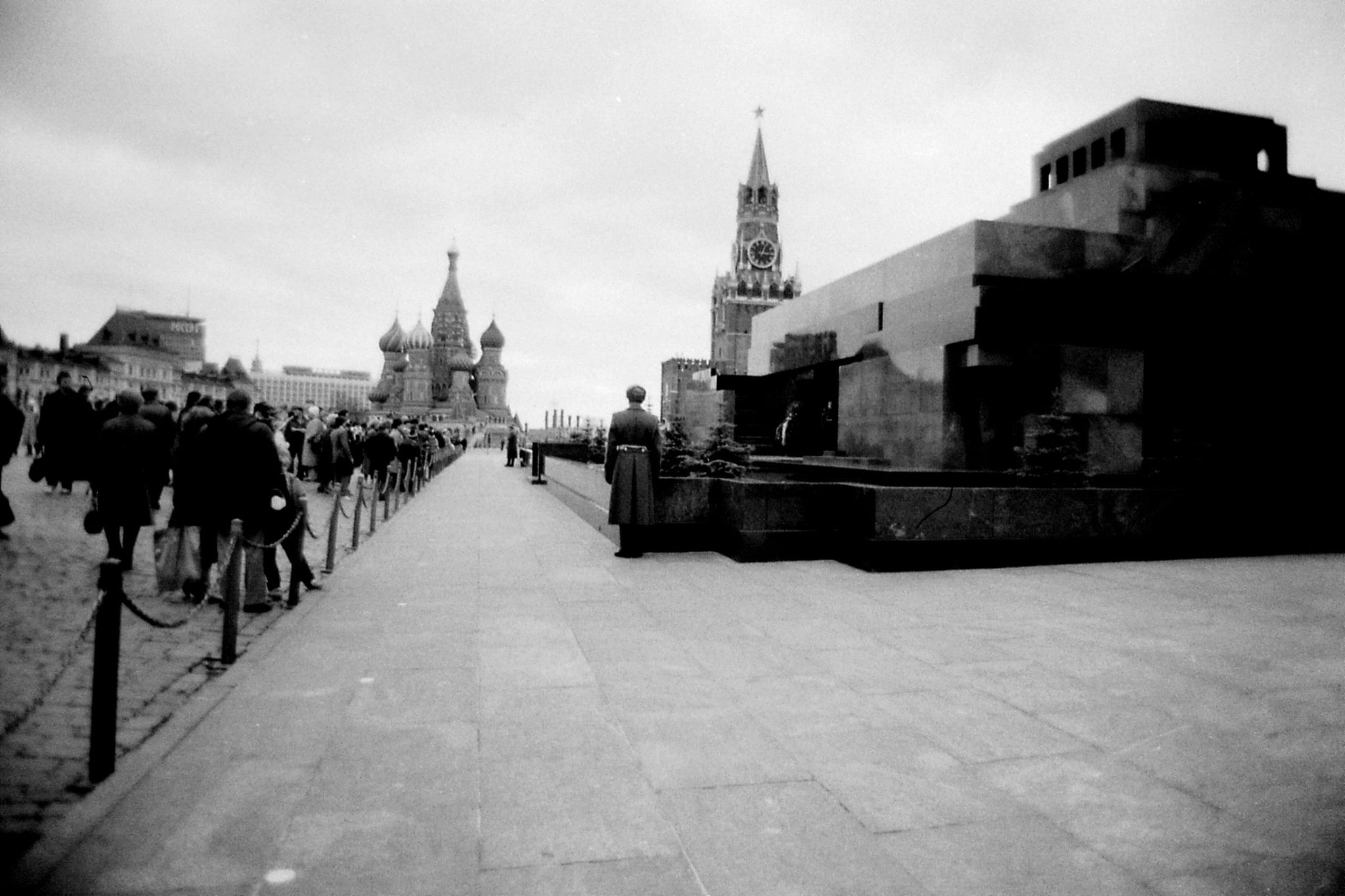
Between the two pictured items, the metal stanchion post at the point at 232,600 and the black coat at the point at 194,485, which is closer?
the metal stanchion post at the point at 232,600

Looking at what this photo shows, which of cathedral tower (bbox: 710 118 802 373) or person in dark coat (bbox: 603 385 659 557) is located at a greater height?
cathedral tower (bbox: 710 118 802 373)

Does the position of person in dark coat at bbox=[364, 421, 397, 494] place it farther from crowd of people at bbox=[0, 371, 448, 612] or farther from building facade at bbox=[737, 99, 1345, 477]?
building facade at bbox=[737, 99, 1345, 477]

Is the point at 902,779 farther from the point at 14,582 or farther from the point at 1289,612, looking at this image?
the point at 14,582

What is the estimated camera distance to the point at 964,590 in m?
7.88

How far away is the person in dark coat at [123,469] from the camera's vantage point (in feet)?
25.8

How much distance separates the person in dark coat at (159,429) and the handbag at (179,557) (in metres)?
3.32

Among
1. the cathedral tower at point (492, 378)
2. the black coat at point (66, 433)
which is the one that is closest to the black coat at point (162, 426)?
the black coat at point (66, 433)

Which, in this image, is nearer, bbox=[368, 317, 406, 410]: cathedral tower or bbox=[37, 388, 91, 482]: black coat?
bbox=[37, 388, 91, 482]: black coat

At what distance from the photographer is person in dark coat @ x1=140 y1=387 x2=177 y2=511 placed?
10.4m

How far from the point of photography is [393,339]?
139 meters

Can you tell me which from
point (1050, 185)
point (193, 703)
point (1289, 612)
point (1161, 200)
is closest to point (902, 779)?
point (193, 703)

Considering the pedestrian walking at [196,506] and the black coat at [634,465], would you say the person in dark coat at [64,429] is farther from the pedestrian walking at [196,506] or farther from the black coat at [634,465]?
the black coat at [634,465]

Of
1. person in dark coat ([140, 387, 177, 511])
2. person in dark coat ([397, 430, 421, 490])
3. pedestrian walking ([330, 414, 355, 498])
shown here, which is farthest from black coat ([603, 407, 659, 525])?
person in dark coat ([397, 430, 421, 490])

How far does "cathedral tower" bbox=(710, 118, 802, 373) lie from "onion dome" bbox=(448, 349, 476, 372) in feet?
133
